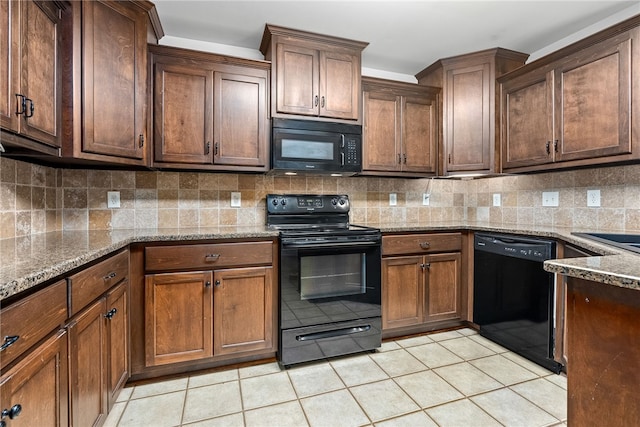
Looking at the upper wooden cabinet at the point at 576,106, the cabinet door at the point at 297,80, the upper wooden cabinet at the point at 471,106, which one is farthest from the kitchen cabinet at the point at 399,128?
the upper wooden cabinet at the point at 576,106

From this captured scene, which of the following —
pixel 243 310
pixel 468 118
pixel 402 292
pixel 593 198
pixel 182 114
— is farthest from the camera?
pixel 468 118

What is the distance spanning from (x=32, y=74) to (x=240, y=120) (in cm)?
115

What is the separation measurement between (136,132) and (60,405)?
1503 mm

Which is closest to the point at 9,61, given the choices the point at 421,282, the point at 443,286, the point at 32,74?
the point at 32,74

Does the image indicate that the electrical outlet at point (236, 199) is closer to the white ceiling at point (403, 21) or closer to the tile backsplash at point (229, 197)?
the tile backsplash at point (229, 197)

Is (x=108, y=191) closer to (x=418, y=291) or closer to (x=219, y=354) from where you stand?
(x=219, y=354)

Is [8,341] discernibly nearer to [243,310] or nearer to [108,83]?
[243,310]

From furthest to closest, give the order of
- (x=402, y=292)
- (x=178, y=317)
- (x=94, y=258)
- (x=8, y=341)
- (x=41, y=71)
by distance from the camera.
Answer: (x=402, y=292) → (x=178, y=317) → (x=41, y=71) → (x=94, y=258) → (x=8, y=341)

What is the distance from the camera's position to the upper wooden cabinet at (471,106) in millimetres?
2660

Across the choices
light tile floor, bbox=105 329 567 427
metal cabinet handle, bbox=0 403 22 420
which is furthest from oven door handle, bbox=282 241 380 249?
metal cabinet handle, bbox=0 403 22 420

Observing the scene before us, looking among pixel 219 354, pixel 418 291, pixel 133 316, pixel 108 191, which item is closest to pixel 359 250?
pixel 418 291

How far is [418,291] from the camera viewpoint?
258cm

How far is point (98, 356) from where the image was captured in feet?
4.56

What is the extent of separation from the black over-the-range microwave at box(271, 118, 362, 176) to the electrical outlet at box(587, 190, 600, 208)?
1.69 metres
